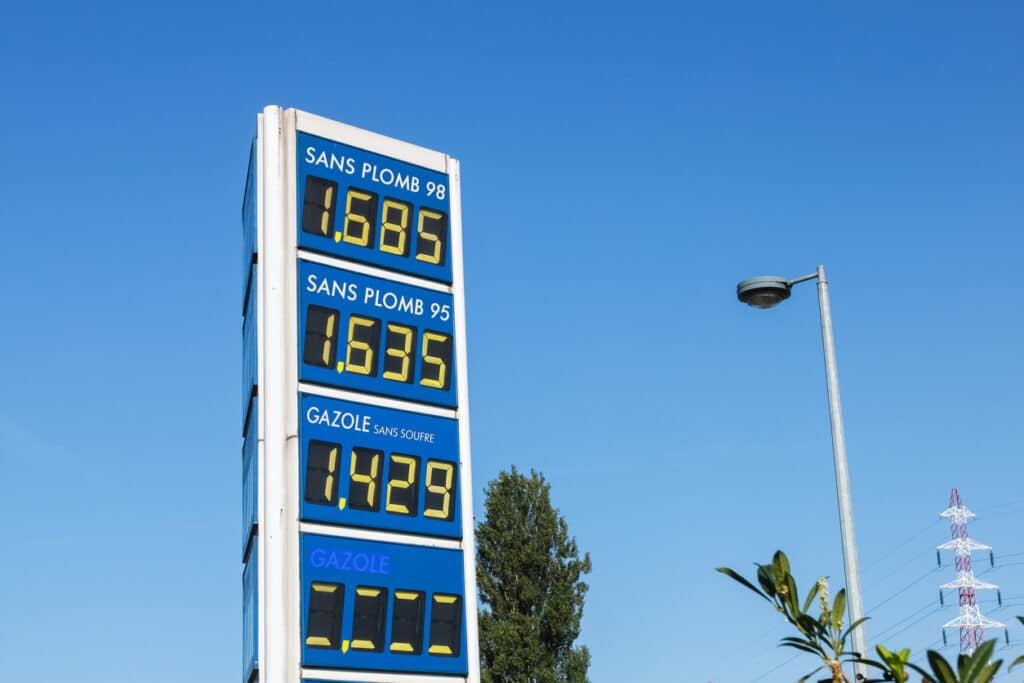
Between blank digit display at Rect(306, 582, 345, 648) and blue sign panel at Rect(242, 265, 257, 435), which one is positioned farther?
blue sign panel at Rect(242, 265, 257, 435)

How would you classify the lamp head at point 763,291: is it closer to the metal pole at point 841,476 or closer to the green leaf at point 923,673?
the metal pole at point 841,476

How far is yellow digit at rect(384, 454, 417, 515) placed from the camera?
22.9 meters

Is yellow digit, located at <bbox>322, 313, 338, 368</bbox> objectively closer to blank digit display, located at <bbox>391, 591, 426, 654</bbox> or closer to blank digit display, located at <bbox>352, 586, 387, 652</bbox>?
blank digit display, located at <bbox>352, 586, 387, 652</bbox>

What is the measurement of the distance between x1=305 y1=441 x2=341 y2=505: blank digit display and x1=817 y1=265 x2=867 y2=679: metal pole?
31.9 ft

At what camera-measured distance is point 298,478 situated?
2202 centimetres

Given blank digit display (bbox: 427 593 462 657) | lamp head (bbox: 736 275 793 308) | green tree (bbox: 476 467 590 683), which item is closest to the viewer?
lamp head (bbox: 736 275 793 308)

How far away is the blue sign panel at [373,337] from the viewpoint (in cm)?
2306

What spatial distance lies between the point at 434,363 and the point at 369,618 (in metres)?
5.04

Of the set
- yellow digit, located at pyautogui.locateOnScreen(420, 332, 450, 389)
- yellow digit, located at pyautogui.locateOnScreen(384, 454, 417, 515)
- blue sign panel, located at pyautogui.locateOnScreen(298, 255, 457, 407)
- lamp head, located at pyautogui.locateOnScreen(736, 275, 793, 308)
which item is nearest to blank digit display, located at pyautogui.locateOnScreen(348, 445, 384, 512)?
yellow digit, located at pyautogui.locateOnScreen(384, 454, 417, 515)

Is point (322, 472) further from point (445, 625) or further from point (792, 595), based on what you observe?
point (792, 595)

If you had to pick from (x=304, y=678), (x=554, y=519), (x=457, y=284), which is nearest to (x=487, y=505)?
(x=554, y=519)

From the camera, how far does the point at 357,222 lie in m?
24.4

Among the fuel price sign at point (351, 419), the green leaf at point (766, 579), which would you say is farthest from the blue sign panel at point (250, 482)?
the green leaf at point (766, 579)

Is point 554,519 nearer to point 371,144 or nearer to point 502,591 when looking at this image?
point 502,591
